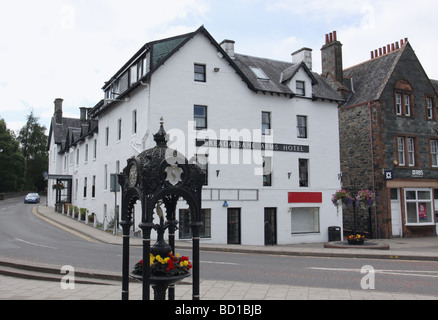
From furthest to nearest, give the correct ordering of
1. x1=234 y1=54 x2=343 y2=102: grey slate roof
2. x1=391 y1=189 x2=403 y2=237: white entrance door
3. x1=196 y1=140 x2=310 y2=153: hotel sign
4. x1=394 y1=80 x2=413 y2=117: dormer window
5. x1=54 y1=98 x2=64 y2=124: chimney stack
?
x1=54 y1=98 x2=64 y2=124: chimney stack
x1=394 y1=80 x2=413 y2=117: dormer window
x1=391 y1=189 x2=403 y2=237: white entrance door
x1=234 y1=54 x2=343 y2=102: grey slate roof
x1=196 y1=140 x2=310 y2=153: hotel sign

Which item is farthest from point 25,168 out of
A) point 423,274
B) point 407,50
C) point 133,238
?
point 423,274

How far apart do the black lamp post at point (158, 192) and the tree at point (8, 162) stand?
6932cm

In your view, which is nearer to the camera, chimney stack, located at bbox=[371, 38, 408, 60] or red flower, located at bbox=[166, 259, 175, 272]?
red flower, located at bbox=[166, 259, 175, 272]

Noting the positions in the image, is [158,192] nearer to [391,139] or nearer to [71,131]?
[391,139]

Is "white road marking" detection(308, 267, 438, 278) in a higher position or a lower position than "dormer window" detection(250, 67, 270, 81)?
lower

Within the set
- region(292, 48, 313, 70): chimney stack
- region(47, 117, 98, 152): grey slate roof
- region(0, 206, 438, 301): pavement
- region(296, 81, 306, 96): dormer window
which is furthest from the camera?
region(47, 117, 98, 152): grey slate roof

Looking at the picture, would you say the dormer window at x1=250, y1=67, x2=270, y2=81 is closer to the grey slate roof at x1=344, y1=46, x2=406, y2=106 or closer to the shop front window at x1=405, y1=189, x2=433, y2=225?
the grey slate roof at x1=344, y1=46, x2=406, y2=106

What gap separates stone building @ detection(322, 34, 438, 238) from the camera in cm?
2750

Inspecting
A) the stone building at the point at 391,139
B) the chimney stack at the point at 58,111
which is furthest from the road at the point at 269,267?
the chimney stack at the point at 58,111

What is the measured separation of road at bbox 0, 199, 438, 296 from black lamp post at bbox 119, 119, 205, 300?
193 inches

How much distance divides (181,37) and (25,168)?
208ft

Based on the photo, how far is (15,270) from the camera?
11508 millimetres

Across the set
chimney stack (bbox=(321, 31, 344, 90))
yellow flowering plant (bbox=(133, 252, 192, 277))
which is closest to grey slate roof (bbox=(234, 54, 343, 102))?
chimney stack (bbox=(321, 31, 344, 90))

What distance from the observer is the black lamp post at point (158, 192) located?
6422 mm
